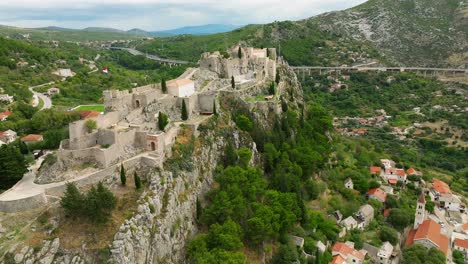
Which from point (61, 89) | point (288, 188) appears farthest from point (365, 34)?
point (288, 188)

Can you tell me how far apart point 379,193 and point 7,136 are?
55.2 m

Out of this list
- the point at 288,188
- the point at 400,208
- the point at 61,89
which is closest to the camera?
the point at 288,188

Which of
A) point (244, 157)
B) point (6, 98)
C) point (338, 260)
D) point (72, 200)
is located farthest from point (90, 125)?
point (6, 98)

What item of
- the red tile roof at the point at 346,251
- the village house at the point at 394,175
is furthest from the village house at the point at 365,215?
the village house at the point at 394,175

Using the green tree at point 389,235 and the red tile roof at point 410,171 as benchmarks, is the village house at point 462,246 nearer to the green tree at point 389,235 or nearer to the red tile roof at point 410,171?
the green tree at point 389,235

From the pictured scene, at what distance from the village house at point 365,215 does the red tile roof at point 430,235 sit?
5243mm

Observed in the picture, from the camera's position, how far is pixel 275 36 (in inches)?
6220

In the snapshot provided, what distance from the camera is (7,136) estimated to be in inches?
2117

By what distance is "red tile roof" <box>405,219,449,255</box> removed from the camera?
144ft

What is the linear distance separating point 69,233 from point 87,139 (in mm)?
10175

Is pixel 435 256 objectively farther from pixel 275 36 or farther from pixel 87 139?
pixel 275 36

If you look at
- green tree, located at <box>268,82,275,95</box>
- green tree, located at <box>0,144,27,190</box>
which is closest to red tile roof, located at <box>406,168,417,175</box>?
green tree, located at <box>268,82,275,95</box>

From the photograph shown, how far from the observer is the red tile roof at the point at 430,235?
4394cm

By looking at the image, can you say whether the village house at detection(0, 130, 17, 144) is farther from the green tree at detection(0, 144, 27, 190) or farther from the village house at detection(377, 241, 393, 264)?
the village house at detection(377, 241, 393, 264)
